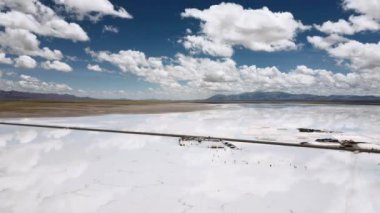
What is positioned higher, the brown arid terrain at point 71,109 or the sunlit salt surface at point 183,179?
the brown arid terrain at point 71,109

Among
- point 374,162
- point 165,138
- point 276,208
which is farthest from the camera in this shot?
point 165,138

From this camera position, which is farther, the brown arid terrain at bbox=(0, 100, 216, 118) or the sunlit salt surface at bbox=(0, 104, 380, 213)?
the brown arid terrain at bbox=(0, 100, 216, 118)

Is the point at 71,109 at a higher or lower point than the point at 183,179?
higher

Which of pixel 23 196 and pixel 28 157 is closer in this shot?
pixel 23 196

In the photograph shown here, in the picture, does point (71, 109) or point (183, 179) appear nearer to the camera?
point (183, 179)

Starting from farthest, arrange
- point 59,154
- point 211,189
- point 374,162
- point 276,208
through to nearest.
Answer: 1. point 59,154
2. point 374,162
3. point 211,189
4. point 276,208

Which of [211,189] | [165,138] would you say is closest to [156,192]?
[211,189]

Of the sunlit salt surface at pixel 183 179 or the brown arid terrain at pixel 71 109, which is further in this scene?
the brown arid terrain at pixel 71 109

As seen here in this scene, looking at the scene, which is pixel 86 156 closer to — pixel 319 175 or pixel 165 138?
pixel 165 138

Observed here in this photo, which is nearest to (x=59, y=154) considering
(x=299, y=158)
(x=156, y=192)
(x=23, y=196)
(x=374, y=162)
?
(x=23, y=196)

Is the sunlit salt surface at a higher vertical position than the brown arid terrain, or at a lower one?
lower
